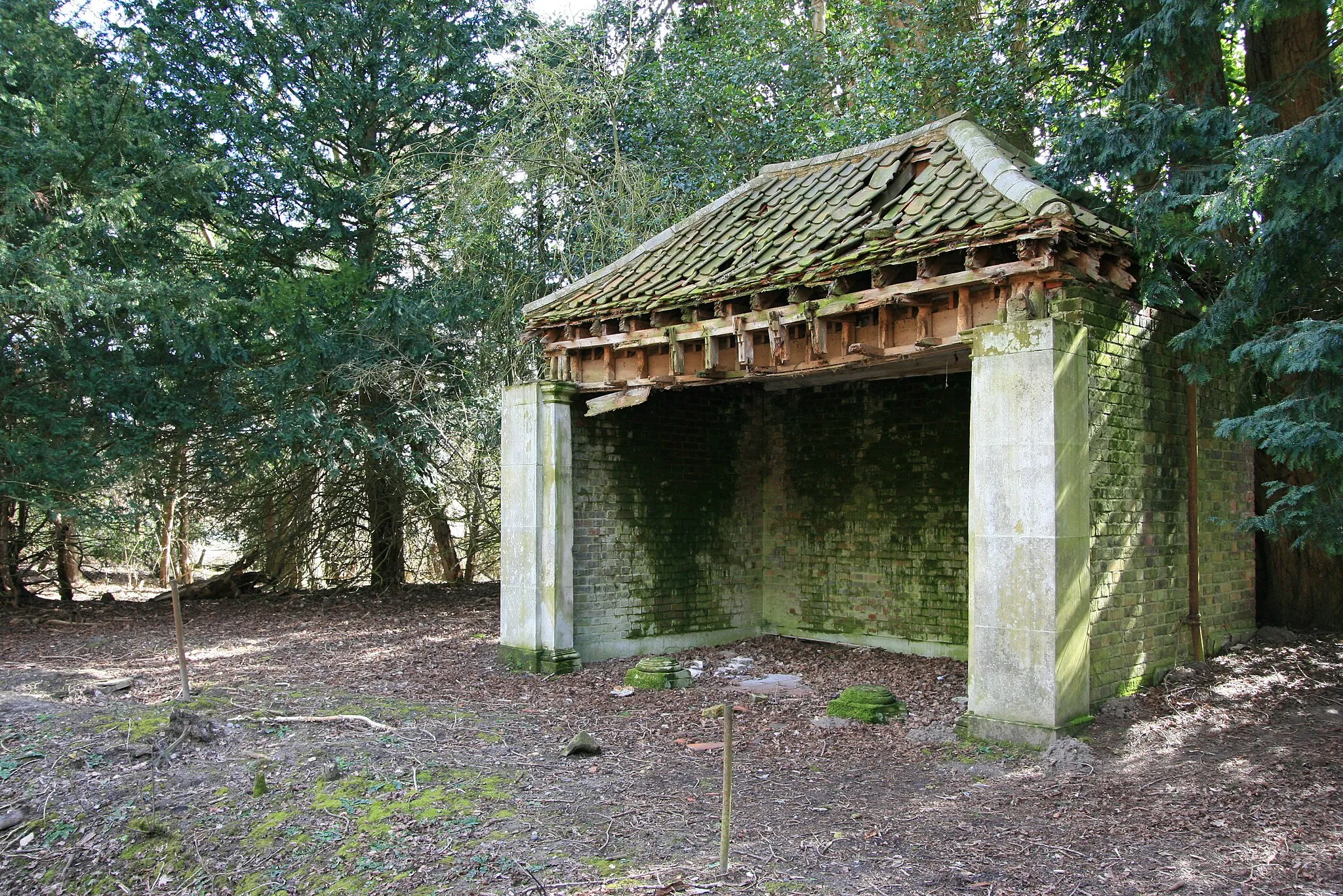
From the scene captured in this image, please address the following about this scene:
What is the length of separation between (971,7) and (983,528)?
920cm

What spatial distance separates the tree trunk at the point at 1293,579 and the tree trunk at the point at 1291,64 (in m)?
3.61

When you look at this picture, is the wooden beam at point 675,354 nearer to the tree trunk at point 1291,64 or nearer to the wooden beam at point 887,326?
the wooden beam at point 887,326

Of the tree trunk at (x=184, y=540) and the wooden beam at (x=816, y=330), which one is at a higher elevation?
the wooden beam at (x=816, y=330)

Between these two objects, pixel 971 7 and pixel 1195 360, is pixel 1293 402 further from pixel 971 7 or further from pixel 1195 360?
pixel 971 7

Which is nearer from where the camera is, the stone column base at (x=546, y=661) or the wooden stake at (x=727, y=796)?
the wooden stake at (x=727, y=796)

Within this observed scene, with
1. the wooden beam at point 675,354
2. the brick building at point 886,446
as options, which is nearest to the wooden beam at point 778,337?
the brick building at point 886,446

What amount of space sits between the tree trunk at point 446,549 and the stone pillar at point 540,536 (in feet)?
23.0

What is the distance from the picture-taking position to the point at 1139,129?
7.96 metres

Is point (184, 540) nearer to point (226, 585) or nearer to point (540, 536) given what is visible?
point (226, 585)

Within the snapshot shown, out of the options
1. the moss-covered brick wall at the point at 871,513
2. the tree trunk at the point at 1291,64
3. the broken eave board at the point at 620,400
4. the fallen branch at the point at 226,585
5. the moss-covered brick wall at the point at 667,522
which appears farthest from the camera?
the fallen branch at the point at 226,585

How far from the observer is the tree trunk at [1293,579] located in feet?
32.4

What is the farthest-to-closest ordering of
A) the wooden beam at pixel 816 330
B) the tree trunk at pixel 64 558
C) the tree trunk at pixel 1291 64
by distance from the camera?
the tree trunk at pixel 64 558 → the tree trunk at pixel 1291 64 → the wooden beam at pixel 816 330

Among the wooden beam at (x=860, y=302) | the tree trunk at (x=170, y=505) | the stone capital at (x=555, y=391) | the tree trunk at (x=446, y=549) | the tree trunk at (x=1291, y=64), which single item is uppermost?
the tree trunk at (x=1291, y=64)

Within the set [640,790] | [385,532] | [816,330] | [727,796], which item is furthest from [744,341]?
[385,532]
